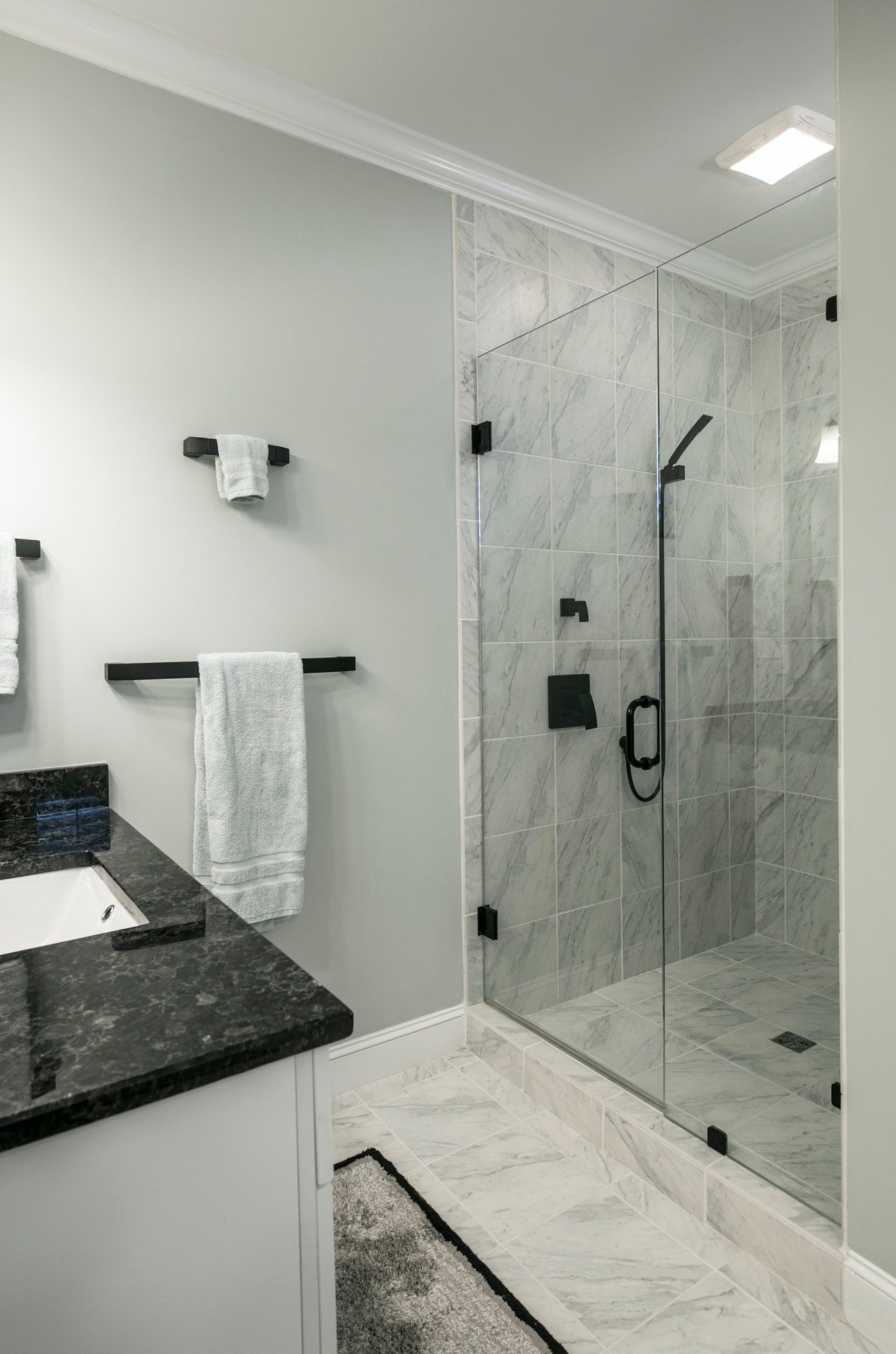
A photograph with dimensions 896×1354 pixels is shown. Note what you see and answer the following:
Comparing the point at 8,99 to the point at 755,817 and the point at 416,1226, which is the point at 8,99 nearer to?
the point at 755,817

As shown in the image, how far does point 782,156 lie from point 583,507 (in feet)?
3.56

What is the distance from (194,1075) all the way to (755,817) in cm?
135

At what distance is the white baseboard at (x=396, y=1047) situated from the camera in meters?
2.16

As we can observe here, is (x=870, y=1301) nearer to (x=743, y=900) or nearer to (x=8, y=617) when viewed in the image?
(x=743, y=900)

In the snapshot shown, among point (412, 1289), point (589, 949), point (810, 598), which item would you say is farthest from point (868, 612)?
point (412, 1289)

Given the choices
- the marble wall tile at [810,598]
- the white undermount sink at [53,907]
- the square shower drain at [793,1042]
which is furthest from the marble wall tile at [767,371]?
the white undermount sink at [53,907]

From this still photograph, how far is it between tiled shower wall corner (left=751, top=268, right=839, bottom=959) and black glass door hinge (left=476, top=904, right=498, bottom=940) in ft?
2.90

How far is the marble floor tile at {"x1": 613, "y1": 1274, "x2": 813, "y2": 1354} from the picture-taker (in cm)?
139

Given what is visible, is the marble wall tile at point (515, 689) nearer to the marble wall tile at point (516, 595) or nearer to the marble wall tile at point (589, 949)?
the marble wall tile at point (516, 595)

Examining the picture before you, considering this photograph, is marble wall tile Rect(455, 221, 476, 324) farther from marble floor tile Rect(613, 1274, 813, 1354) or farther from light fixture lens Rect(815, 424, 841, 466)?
marble floor tile Rect(613, 1274, 813, 1354)

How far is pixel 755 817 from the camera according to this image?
1.71 m

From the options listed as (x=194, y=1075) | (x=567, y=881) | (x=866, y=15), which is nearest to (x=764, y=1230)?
(x=567, y=881)

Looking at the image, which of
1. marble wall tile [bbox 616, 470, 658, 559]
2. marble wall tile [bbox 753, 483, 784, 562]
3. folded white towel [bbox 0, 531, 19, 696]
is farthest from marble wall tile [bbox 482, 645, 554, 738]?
folded white towel [bbox 0, 531, 19, 696]

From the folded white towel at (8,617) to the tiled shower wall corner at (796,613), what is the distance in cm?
150
